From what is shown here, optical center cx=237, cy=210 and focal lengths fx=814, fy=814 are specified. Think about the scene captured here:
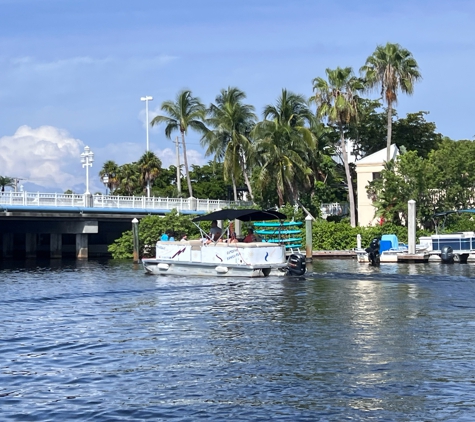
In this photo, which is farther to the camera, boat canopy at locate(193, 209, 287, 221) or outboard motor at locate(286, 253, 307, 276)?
boat canopy at locate(193, 209, 287, 221)

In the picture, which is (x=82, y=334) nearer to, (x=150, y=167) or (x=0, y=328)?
(x=0, y=328)

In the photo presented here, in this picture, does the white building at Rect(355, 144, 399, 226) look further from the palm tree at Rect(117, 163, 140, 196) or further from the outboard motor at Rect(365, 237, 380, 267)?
the palm tree at Rect(117, 163, 140, 196)

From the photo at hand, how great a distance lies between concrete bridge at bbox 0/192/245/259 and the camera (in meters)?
52.6

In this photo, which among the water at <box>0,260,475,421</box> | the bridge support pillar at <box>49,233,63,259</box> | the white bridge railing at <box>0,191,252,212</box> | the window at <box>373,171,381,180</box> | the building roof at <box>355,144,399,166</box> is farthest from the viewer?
the bridge support pillar at <box>49,233,63,259</box>

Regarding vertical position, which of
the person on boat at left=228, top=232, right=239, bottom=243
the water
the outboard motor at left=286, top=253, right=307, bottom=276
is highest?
the person on boat at left=228, top=232, right=239, bottom=243

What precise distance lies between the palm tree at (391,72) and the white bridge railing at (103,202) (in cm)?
1353

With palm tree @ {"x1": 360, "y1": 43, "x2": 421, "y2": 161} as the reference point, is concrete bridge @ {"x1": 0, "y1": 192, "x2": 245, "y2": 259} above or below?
below

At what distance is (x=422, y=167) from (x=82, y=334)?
3864 cm

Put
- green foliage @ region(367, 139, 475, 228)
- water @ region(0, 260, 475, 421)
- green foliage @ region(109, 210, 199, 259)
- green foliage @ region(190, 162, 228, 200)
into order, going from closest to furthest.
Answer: water @ region(0, 260, 475, 421) → green foliage @ region(367, 139, 475, 228) → green foliage @ region(109, 210, 199, 259) → green foliage @ region(190, 162, 228, 200)

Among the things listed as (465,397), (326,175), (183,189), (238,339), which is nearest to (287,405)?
(465,397)

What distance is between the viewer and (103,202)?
5688cm

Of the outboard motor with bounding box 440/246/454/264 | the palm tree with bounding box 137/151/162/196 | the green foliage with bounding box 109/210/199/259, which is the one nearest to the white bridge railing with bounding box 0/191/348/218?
the green foliage with bounding box 109/210/199/259

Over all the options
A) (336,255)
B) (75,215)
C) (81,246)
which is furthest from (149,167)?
(336,255)

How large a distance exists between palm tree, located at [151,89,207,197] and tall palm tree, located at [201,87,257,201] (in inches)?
101
